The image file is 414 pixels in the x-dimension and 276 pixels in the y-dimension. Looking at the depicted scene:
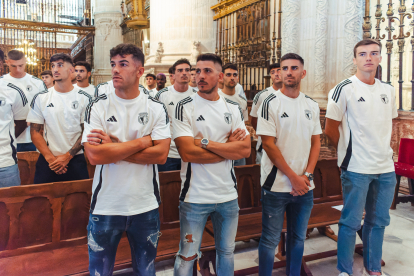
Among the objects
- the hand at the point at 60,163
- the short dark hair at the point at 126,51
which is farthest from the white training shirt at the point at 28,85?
the short dark hair at the point at 126,51

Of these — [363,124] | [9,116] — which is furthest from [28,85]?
[363,124]

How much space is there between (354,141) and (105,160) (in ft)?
6.50

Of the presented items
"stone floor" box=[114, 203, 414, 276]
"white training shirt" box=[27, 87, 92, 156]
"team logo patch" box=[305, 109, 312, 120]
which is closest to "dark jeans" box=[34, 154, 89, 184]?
"white training shirt" box=[27, 87, 92, 156]

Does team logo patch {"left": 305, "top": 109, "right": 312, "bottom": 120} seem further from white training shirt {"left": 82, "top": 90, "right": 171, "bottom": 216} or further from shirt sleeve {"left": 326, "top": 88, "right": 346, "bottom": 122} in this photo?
white training shirt {"left": 82, "top": 90, "right": 171, "bottom": 216}

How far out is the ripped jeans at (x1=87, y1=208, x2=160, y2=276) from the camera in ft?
6.81

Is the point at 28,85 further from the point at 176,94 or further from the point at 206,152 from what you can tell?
the point at 206,152

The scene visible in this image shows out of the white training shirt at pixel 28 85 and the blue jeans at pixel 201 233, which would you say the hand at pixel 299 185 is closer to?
the blue jeans at pixel 201 233

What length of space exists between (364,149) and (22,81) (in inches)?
164

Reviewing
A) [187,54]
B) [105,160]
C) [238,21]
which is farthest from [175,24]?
[105,160]

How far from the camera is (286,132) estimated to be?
2.77 meters

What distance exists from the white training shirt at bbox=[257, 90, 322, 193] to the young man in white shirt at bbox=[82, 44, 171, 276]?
924mm

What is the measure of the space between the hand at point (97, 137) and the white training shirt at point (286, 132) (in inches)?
47.1

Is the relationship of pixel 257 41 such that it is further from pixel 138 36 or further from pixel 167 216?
pixel 138 36

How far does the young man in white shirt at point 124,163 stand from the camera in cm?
207
